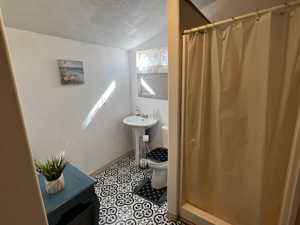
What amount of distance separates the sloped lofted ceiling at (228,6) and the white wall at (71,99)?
4.56ft

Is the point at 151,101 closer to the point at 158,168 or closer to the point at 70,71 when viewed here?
the point at 158,168

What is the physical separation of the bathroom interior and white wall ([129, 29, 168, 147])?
1.9 inches

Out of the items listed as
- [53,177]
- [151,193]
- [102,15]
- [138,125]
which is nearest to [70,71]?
[102,15]

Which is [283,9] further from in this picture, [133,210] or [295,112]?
[133,210]

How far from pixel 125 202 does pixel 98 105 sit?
1.38 meters

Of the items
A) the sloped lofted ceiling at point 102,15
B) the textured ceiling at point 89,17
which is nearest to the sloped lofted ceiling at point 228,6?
the sloped lofted ceiling at point 102,15

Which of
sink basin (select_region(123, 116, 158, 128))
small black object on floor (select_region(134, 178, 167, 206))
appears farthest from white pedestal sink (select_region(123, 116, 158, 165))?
small black object on floor (select_region(134, 178, 167, 206))

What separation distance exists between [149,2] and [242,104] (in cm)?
134

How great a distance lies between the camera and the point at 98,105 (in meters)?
2.22

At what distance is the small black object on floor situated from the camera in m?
1.81

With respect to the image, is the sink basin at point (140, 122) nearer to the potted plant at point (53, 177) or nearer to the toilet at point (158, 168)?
the toilet at point (158, 168)

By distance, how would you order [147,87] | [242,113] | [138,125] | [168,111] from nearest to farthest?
1. [242,113]
2. [168,111]
3. [138,125]
4. [147,87]

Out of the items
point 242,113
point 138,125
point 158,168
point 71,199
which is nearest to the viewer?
point 71,199

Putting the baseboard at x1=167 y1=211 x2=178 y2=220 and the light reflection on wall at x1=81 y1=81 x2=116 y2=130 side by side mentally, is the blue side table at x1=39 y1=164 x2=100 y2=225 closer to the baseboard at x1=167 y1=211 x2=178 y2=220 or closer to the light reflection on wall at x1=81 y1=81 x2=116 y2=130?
the baseboard at x1=167 y1=211 x2=178 y2=220
